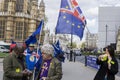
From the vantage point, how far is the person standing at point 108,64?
7633 millimetres

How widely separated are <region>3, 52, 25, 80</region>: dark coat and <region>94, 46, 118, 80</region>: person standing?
2.30 m

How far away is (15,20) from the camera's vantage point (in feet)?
234

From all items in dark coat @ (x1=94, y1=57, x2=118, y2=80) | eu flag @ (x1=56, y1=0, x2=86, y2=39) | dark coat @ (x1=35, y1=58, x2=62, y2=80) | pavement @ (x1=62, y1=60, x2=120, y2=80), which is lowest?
pavement @ (x1=62, y1=60, x2=120, y2=80)

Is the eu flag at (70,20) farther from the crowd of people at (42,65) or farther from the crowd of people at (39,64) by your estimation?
the crowd of people at (39,64)

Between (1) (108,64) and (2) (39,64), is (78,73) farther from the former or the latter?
(2) (39,64)

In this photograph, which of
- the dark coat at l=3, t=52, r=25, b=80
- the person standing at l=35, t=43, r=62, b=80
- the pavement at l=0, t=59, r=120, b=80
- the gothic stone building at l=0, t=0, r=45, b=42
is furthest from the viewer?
the gothic stone building at l=0, t=0, r=45, b=42

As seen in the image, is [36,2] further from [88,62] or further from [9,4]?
[88,62]

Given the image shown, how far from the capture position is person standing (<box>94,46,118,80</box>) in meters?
7.63

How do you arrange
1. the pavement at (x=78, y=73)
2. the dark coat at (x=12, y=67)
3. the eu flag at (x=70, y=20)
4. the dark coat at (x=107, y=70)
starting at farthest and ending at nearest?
the pavement at (x=78, y=73) → the eu flag at (x=70, y=20) → the dark coat at (x=107, y=70) → the dark coat at (x=12, y=67)

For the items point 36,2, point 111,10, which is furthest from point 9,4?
point 111,10

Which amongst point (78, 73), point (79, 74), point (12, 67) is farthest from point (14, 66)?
point (78, 73)

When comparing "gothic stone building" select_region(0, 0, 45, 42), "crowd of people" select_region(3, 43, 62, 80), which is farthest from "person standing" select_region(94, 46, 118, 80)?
"gothic stone building" select_region(0, 0, 45, 42)

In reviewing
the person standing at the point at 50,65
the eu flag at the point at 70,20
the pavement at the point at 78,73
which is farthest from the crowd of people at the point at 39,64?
the pavement at the point at 78,73

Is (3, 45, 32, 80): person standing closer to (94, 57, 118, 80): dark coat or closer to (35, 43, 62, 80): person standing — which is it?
(35, 43, 62, 80): person standing
